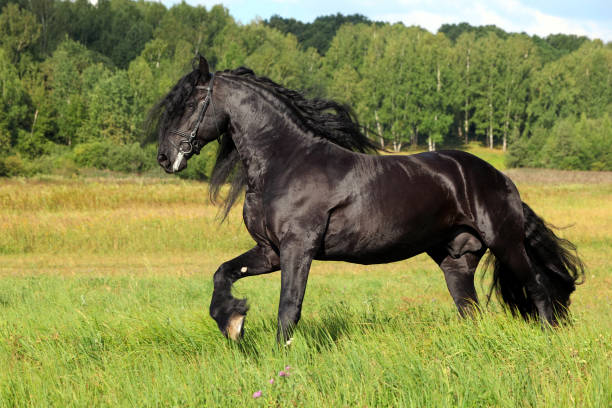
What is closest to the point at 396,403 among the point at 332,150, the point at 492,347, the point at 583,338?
the point at 492,347

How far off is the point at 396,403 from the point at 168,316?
2.89 metres

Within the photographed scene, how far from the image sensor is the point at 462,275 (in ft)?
19.4

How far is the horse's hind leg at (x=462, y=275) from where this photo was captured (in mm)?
5875

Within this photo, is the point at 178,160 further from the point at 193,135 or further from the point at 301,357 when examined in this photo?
the point at 301,357

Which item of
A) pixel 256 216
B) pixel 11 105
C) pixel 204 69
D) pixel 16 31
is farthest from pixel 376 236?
pixel 16 31

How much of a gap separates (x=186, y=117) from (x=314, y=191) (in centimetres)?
117

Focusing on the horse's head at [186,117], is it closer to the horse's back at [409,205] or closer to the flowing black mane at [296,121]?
the flowing black mane at [296,121]

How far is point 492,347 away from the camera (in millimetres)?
4871

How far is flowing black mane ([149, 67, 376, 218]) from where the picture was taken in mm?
5270

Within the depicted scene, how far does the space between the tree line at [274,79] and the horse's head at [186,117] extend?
53856 mm

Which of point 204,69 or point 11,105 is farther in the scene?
point 11,105

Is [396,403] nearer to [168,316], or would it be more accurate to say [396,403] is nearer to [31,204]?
[168,316]

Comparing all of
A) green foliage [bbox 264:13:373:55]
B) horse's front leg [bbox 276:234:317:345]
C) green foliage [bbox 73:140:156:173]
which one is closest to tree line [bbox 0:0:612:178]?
green foliage [bbox 73:140:156:173]

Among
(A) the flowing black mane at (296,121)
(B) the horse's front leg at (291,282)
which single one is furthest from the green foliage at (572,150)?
(B) the horse's front leg at (291,282)
